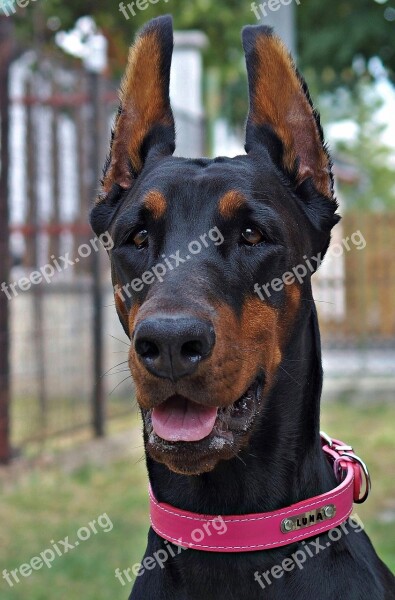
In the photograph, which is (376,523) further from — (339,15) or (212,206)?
(212,206)

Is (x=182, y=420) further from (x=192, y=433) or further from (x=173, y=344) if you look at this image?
(x=173, y=344)

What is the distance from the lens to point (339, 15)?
554cm

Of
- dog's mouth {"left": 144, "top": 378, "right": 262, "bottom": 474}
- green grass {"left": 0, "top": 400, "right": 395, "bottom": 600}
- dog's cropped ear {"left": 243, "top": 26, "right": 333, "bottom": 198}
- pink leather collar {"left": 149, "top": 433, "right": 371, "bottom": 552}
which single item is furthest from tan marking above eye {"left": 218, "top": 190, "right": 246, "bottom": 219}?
green grass {"left": 0, "top": 400, "right": 395, "bottom": 600}

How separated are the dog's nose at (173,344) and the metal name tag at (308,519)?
0.54m

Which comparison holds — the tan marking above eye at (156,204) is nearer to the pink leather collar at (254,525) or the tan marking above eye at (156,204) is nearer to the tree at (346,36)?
the pink leather collar at (254,525)

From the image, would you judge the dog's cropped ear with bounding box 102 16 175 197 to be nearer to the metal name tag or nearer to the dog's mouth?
the dog's mouth

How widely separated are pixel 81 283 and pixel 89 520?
10.0 ft

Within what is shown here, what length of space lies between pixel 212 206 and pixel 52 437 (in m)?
5.21

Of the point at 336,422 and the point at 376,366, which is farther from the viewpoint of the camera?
the point at 376,366

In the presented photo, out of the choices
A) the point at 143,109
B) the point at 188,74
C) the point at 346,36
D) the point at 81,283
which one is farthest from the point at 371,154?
the point at 143,109

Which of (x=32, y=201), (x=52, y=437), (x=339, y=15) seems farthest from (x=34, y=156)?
(x=339, y=15)

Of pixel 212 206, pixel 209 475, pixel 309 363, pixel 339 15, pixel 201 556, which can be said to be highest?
pixel 339 15

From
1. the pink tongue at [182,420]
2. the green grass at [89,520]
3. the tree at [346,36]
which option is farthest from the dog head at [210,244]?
the tree at [346,36]

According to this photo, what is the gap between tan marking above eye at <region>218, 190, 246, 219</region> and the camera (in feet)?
8.39
